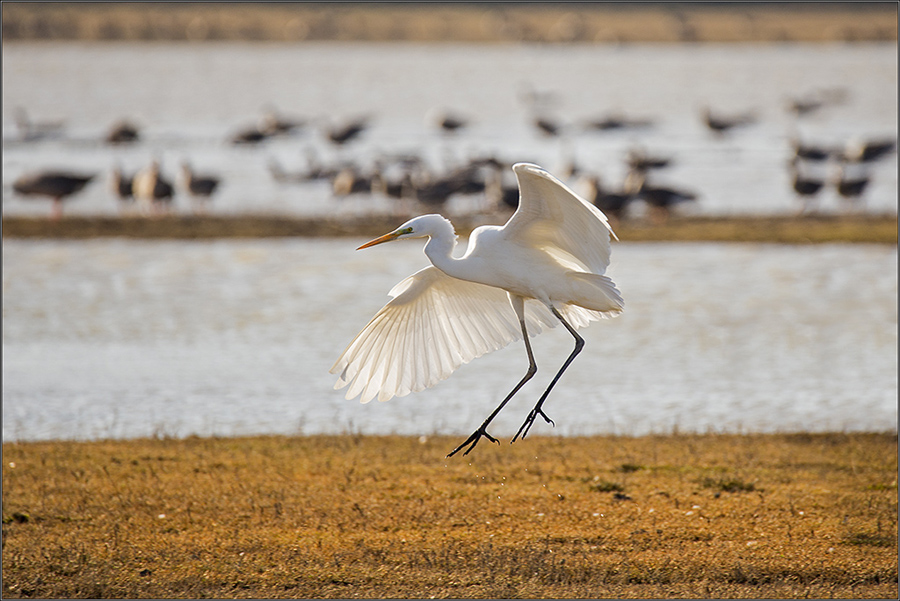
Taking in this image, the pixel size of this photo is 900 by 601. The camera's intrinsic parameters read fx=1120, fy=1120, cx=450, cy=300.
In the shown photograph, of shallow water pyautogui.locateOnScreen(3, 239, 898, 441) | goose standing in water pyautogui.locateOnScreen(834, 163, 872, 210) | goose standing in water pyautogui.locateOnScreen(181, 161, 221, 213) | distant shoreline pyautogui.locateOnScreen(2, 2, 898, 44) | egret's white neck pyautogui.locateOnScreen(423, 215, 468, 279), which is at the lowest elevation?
shallow water pyautogui.locateOnScreen(3, 239, 898, 441)

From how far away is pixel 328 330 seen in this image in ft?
40.1

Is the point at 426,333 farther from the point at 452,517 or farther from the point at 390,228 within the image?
the point at 390,228

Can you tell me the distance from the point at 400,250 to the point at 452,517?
35.6ft

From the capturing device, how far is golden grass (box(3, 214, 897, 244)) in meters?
16.7

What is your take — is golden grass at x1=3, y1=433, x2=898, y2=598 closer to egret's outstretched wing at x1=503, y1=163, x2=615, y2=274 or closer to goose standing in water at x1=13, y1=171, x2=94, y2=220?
egret's outstretched wing at x1=503, y1=163, x2=615, y2=274

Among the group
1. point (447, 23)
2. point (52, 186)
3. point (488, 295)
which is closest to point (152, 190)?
point (52, 186)

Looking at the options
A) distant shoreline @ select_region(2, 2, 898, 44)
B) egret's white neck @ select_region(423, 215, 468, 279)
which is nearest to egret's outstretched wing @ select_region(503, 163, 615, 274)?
egret's white neck @ select_region(423, 215, 468, 279)

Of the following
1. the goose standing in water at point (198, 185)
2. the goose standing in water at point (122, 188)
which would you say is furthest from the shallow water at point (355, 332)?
the goose standing in water at point (122, 188)

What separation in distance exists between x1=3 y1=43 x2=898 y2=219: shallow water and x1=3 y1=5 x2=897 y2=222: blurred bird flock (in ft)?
0.51

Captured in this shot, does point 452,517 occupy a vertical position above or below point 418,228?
below

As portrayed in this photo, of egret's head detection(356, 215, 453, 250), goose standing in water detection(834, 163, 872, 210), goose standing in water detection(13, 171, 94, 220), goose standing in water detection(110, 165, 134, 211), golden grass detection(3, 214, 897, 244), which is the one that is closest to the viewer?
egret's head detection(356, 215, 453, 250)

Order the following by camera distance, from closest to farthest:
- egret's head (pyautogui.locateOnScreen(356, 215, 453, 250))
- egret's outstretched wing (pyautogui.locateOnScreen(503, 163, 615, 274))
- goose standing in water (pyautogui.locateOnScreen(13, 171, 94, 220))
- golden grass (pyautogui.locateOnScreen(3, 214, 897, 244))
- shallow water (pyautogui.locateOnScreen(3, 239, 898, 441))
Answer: egret's outstretched wing (pyautogui.locateOnScreen(503, 163, 615, 274))
egret's head (pyautogui.locateOnScreen(356, 215, 453, 250))
shallow water (pyautogui.locateOnScreen(3, 239, 898, 441))
golden grass (pyautogui.locateOnScreen(3, 214, 897, 244))
goose standing in water (pyautogui.locateOnScreen(13, 171, 94, 220))

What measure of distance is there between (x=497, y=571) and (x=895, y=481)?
3.12 metres

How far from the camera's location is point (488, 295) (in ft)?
21.9
